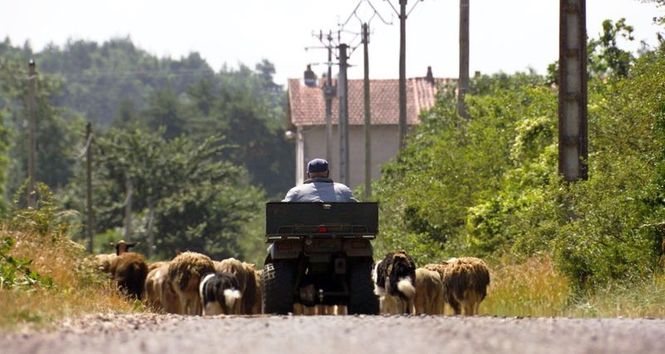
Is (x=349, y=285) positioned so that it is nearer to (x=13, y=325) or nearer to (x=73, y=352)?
(x=13, y=325)

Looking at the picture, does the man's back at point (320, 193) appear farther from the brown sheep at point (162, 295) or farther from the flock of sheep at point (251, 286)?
the brown sheep at point (162, 295)

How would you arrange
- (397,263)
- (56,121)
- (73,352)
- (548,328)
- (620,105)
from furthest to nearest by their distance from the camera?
1. (56,121)
2. (620,105)
3. (397,263)
4. (548,328)
5. (73,352)

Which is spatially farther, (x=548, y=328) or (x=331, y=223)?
(x=331, y=223)

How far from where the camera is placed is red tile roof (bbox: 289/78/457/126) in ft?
358

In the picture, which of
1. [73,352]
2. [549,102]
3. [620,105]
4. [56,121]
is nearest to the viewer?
[73,352]

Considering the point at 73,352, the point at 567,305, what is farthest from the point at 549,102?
the point at 73,352

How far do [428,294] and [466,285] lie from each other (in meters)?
1.47

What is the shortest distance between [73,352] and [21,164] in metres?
141

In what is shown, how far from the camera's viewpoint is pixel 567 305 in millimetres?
26594

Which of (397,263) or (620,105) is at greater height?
(620,105)

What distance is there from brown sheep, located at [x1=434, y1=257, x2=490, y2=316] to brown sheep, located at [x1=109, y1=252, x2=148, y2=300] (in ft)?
19.1

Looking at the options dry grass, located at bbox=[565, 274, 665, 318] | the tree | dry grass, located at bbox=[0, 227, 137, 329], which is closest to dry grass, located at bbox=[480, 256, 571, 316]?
dry grass, located at bbox=[565, 274, 665, 318]

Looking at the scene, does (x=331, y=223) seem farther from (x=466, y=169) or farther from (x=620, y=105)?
(x=466, y=169)

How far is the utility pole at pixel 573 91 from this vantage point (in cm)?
3005
